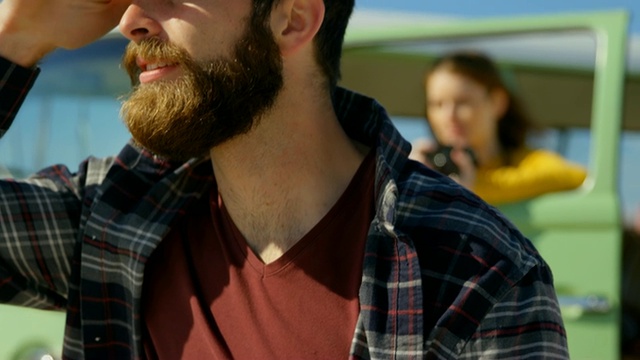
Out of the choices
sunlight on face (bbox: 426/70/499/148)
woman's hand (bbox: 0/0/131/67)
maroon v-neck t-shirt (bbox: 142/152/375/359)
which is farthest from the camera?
sunlight on face (bbox: 426/70/499/148)

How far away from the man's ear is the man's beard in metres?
0.10

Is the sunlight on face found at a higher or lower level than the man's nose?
higher


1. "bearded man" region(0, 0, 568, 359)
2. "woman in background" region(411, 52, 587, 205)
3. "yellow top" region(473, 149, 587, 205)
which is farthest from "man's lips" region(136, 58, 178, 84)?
"yellow top" region(473, 149, 587, 205)

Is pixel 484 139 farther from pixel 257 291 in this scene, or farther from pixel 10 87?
pixel 10 87

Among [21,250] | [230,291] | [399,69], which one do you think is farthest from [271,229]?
[399,69]

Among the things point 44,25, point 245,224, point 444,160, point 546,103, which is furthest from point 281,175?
point 546,103

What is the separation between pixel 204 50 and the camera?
2.50 metres

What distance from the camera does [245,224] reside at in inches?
99.2

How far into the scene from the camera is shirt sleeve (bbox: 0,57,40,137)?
250 centimetres

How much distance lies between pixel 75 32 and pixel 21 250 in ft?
1.63

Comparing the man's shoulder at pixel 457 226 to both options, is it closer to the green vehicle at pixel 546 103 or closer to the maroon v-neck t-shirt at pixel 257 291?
the maroon v-neck t-shirt at pixel 257 291

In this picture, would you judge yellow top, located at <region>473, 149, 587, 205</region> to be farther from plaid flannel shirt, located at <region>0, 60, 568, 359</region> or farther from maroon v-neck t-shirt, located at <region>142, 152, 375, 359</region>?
maroon v-neck t-shirt, located at <region>142, 152, 375, 359</region>

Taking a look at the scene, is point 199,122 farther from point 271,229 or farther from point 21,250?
point 21,250

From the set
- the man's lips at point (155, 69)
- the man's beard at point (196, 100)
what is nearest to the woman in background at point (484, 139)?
the man's beard at point (196, 100)
